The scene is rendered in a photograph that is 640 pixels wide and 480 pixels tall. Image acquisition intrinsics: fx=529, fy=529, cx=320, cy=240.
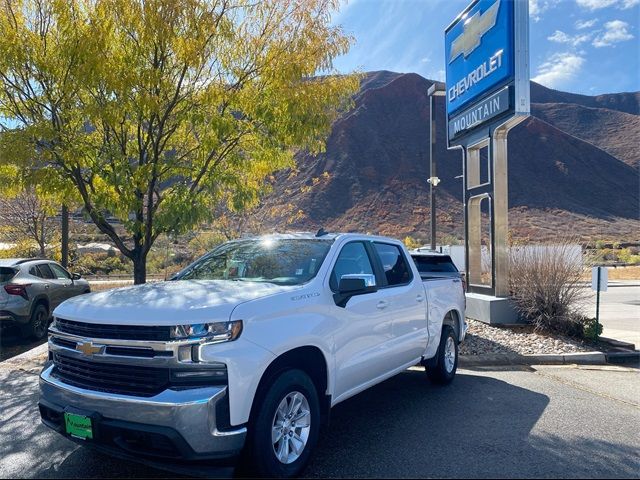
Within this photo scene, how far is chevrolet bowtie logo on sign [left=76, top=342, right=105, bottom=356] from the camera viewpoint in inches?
142

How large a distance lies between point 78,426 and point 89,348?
0.51 meters

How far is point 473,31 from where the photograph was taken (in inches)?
452

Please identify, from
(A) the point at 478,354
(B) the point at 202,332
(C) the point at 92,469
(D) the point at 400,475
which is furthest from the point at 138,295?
(A) the point at 478,354

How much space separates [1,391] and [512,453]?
587cm

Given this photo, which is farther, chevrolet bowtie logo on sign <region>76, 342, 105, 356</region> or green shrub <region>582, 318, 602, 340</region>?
green shrub <region>582, 318, 602, 340</region>

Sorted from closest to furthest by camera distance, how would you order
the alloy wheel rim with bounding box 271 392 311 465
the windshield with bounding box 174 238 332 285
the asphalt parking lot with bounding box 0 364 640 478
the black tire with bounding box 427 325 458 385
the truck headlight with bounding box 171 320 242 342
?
the truck headlight with bounding box 171 320 242 342 → the alloy wheel rim with bounding box 271 392 311 465 → the asphalt parking lot with bounding box 0 364 640 478 → the windshield with bounding box 174 238 332 285 → the black tire with bounding box 427 325 458 385

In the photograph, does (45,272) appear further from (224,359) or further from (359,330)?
(224,359)

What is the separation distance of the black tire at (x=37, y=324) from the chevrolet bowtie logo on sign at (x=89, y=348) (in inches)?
266

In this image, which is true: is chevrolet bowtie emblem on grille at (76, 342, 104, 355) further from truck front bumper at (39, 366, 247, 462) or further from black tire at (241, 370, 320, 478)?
black tire at (241, 370, 320, 478)

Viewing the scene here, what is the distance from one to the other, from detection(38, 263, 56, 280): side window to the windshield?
6.46 metres

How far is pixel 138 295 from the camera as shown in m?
4.08

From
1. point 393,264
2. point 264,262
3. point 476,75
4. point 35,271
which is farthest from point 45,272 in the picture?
point 476,75

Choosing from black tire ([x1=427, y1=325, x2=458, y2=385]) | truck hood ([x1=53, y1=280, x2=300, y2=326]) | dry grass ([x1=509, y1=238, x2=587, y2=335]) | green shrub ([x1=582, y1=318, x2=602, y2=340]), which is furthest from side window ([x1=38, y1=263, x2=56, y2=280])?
green shrub ([x1=582, y1=318, x2=602, y2=340])

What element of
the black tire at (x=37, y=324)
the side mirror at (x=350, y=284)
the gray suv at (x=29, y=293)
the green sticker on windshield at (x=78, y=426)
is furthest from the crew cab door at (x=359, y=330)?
the black tire at (x=37, y=324)
